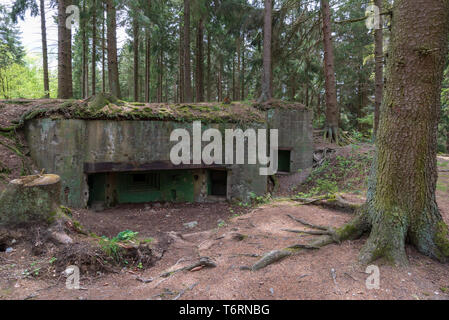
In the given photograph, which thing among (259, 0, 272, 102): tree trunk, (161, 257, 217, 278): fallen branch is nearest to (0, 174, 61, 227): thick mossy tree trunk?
(161, 257, 217, 278): fallen branch

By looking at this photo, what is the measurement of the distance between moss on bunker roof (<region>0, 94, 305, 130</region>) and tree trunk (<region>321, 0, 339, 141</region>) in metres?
4.20

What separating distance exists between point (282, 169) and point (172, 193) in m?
5.46

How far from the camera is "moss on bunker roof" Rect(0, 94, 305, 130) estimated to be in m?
7.26

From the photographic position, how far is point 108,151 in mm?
7754

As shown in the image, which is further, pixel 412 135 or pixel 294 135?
pixel 294 135

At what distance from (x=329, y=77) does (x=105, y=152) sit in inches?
387

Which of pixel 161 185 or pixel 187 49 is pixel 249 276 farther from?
pixel 187 49

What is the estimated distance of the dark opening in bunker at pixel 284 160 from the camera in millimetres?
11942

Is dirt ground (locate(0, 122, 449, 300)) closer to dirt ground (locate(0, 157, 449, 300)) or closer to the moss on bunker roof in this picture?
dirt ground (locate(0, 157, 449, 300))

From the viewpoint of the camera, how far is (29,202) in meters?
3.97

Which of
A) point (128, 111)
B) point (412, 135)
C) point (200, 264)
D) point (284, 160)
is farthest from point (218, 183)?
point (412, 135)
